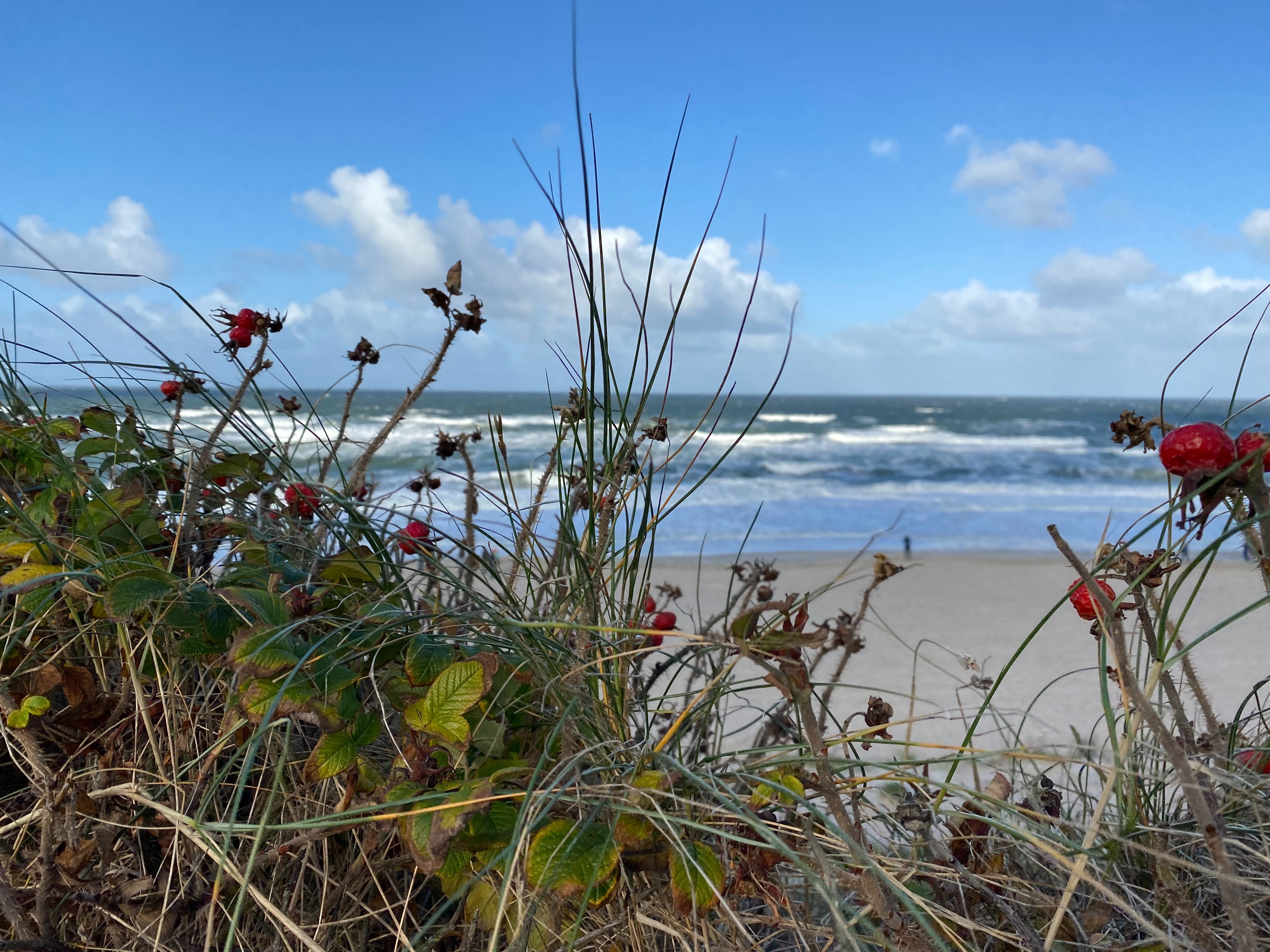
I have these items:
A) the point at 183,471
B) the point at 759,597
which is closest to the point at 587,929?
the point at 759,597

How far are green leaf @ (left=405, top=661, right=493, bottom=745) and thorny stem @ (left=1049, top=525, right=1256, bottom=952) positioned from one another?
472 millimetres

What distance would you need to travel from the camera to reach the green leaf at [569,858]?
661mm

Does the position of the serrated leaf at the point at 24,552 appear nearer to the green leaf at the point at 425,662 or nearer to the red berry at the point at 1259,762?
the green leaf at the point at 425,662

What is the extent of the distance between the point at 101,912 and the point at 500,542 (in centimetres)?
55

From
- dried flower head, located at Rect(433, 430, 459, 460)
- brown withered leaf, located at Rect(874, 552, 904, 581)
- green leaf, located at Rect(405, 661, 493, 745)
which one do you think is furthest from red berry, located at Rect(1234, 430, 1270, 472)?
dried flower head, located at Rect(433, 430, 459, 460)

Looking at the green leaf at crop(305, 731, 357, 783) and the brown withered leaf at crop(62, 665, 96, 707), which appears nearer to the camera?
the green leaf at crop(305, 731, 357, 783)

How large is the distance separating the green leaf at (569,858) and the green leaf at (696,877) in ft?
0.17

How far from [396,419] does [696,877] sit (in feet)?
2.61

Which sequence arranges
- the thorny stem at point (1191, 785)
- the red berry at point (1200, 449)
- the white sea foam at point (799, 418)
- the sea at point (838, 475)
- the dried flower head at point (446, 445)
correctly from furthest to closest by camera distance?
the white sea foam at point (799, 418), the sea at point (838, 475), the dried flower head at point (446, 445), the red berry at point (1200, 449), the thorny stem at point (1191, 785)

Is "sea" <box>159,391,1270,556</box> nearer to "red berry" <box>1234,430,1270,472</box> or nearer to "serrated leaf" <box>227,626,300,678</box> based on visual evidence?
Answer: "red berry" <box>1234,430,1270,472</box>

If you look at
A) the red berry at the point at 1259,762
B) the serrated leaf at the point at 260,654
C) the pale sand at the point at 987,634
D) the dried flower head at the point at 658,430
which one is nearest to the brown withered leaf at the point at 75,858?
the serrated leaf at the point at 260,654

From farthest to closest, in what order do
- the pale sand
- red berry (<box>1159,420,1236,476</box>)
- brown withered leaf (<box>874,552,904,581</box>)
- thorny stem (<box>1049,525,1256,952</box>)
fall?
the pale sand
brown withered leaf (<box>874,552,904,581</box>)
red berry (<box>1159,420,1236,476</box>)
thorny stem (<box>1049,525,1256,952</box>)

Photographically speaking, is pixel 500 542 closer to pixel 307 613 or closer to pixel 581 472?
pixel 581 472

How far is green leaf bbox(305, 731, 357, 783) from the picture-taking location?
747 millimetres
